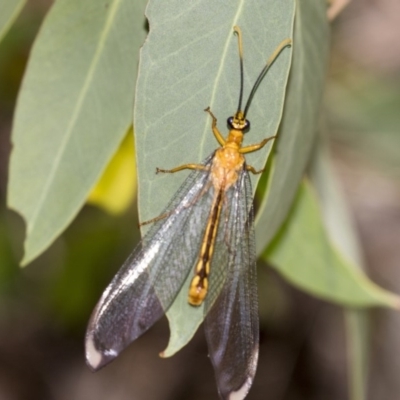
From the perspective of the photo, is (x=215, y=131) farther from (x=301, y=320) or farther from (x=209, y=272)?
(x=301, y=320)

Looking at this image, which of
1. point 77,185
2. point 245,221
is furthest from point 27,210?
point 245,221

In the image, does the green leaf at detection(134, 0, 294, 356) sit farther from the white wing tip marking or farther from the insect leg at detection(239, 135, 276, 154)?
the white wing tip marking

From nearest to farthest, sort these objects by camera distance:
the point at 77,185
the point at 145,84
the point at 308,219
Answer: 1. the point at 145,84
2. the point at 77,185
3. the point at 308,219

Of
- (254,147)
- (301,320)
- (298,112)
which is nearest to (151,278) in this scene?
(254,147)

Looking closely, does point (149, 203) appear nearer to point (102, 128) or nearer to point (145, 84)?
point (145, 84)

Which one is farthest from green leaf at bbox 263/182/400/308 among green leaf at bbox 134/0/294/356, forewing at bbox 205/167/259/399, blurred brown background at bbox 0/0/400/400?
blurred brown background at bbox 0/0/400/400
